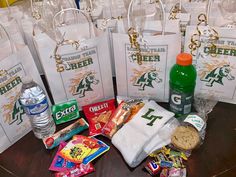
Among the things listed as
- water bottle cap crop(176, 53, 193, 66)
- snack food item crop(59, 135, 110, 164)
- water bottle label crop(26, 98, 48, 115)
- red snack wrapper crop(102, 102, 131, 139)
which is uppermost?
water bottle cap crop(176, 53, 193, 66)

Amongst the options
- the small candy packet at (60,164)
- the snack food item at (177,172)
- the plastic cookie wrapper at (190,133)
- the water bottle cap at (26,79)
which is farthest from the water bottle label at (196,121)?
the water bottle cap at (26,79)

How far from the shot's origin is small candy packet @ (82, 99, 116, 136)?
0.80 meters

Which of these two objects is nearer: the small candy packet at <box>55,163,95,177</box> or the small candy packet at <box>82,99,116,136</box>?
the small candy packet at <box>55,163,95,177</box>

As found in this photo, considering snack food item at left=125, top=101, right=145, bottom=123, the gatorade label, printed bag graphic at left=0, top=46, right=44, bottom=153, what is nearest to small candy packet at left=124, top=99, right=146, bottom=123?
snack food item at left=125, top=101, right=145, bottom=123

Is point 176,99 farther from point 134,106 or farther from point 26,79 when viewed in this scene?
point 26,79

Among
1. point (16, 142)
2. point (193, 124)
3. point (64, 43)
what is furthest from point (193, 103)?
point (16, 142)

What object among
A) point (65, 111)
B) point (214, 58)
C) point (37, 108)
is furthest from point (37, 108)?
point (214, 58)

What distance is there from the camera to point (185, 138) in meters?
0.71

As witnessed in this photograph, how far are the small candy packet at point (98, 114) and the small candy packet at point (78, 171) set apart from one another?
12cm

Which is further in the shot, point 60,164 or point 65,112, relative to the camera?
point 65,112

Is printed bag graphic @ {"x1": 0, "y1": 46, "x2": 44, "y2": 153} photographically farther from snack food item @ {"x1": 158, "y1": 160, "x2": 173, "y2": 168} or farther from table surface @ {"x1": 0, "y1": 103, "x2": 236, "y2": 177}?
snack food item @ {"x1": 158, "y1": 160, "x2": 173, "y2": 168}

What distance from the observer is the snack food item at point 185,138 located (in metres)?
0.70

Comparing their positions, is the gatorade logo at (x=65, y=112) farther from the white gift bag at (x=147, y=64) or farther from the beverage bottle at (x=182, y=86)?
the beverage bottle at (x=182, y=86)

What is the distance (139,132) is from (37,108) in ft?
1.04
